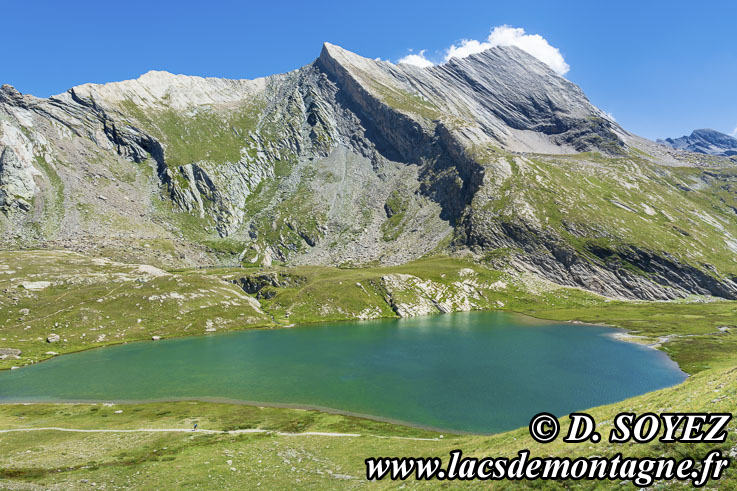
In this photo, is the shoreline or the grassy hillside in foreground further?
the shoreline

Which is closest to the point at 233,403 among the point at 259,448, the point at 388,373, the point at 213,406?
the point at 213,406

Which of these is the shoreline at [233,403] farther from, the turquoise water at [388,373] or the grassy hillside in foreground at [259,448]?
the grassy hillside in foreground at [259,448]

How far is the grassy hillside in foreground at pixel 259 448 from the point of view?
2319 cm

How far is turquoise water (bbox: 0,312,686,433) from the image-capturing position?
63.6 meters

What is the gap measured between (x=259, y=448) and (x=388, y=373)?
43.2 m

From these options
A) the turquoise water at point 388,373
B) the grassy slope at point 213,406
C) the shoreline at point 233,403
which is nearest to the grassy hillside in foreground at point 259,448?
the grassy slope at point 213,406

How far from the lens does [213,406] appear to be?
6569 centimetres

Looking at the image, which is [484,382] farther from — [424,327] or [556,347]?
[424,327]

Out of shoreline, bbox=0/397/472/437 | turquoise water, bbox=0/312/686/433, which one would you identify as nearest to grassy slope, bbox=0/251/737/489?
shoreline, bbox=0/397/472/437

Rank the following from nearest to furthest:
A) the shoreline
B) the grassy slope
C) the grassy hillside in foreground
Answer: the grassy hillside in foreground → the grassy slope → the shoreline

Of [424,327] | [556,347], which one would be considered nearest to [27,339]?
[424,327]

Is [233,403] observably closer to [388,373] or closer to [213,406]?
[213,406]

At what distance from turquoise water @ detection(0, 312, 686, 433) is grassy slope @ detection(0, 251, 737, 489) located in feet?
27.7

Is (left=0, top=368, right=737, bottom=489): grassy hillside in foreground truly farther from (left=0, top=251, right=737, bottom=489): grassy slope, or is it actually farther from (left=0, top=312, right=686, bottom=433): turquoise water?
(left=0, top=312, right=686, bottom=433): turquoise water
